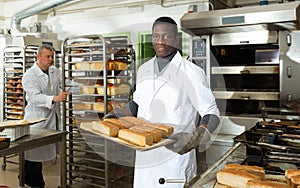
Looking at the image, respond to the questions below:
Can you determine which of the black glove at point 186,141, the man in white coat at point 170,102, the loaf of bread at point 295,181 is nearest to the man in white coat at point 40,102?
the man in white coat at point 170,102

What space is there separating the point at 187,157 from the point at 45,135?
1.36 m

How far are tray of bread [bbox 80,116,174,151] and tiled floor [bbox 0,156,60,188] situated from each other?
2.45m

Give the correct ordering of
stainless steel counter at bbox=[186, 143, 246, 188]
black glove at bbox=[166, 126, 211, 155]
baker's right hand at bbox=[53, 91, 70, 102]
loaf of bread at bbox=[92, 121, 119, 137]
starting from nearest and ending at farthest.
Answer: stainless steel counter at bbox=[186, 143, 246, 188]
black glove at bbox=[166, 126, 211, 155]
loaf of bread at bbox=[92, 121, 119, 137]
baker's right hand at bbox=[53, 91, 70, 102]

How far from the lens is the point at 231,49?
3.82 m

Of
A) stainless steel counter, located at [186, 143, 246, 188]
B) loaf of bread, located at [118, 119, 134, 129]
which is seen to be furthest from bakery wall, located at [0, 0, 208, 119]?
stainless steel counter, located at [186, 143, 246, 188]

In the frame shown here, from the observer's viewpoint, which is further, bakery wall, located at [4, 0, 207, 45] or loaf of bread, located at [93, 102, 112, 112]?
bakery wall, located at [4, 0, 207, 45]

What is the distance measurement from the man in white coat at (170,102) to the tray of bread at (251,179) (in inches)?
29.2

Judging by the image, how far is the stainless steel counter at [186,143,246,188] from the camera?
4.07ft

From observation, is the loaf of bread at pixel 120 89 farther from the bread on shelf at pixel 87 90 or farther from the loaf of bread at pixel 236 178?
the loaf of bread at pixel 236 178

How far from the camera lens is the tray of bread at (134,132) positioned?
1612 mm

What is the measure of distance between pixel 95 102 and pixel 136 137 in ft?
7.46

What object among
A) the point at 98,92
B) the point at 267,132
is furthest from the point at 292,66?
the point at 98,92

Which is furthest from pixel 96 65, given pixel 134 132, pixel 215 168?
pixel 215 168

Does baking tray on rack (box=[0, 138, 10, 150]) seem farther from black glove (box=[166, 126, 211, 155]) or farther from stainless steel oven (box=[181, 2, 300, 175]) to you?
stainless steel oven (box=[181, 2, 300, 175])
